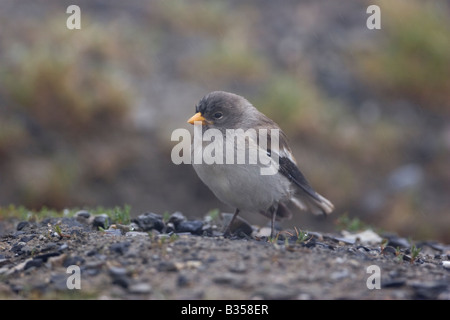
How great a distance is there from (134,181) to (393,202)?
4.18m

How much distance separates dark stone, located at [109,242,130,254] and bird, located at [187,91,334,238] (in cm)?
111

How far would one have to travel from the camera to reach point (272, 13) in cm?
1320

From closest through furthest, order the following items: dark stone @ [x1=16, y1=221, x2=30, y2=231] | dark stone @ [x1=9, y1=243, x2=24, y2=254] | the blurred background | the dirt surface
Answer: the dirt surface < dark stone @ [x1=9, y1=243, x2=24, y2=254] < dark stone @ [x1=16, y1=221, x2=30, y2=231] < the blurred background

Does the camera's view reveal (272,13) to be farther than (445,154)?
Yes

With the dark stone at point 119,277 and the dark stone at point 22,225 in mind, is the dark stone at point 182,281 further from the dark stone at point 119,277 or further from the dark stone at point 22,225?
the dark stone at point 22,225

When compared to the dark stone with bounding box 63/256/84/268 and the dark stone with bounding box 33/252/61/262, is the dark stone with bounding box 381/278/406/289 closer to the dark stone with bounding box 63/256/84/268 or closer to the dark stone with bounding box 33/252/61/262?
the dark stone with bounding box 63/256/84/268

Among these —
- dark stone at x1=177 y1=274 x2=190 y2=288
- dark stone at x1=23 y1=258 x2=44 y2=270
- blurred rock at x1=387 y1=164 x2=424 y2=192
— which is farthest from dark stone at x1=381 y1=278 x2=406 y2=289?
blurred rock at x1=387 y1=164 x2=424 y2=192

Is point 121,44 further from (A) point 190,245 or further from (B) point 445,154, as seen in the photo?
(A) point 190,245

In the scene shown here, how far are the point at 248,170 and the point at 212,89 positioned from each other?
5686 millimetres

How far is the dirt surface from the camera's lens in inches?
154

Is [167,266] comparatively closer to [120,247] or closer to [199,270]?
[199,270]

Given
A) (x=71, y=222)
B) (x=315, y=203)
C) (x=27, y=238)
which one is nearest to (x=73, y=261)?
(x=27, y=238)
